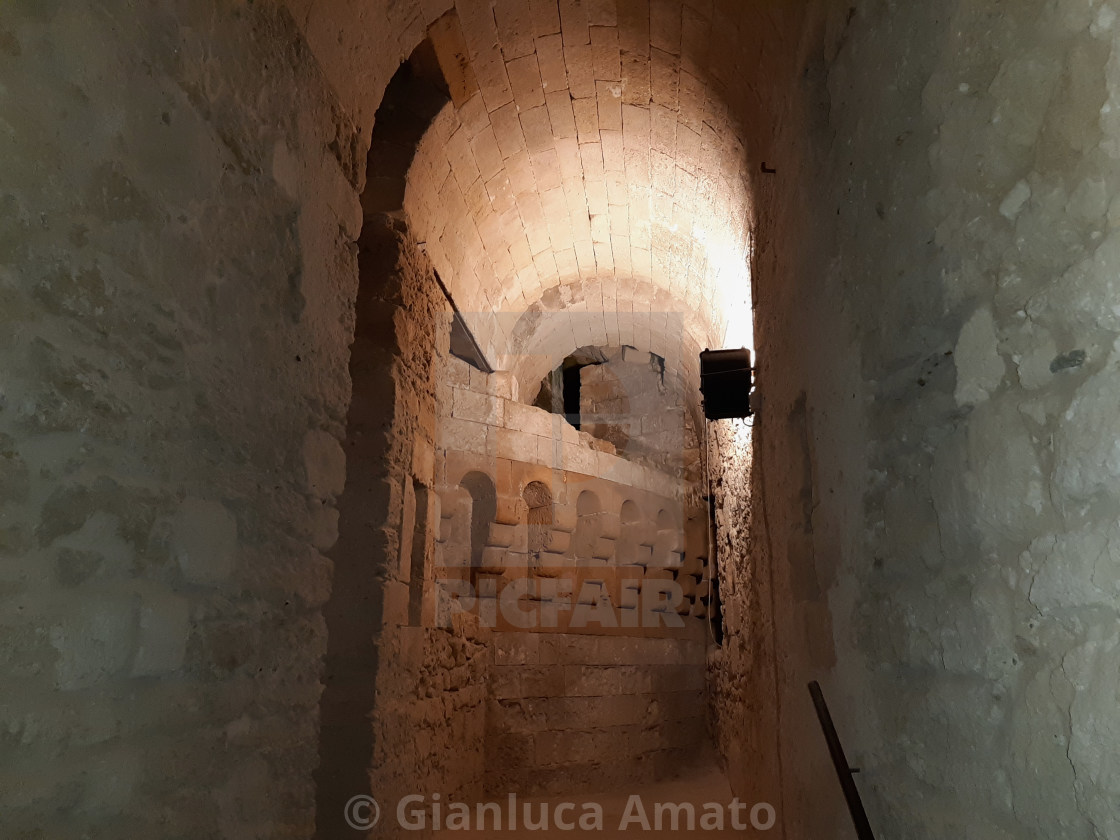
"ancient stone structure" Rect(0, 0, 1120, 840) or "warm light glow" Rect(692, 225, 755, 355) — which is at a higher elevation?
"warm light glow" Rect(692, 225, 755, 355)

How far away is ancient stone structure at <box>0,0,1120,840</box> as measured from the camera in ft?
3.50

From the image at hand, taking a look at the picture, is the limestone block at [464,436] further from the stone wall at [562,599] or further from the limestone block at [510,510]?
the limestone block at [510,510]

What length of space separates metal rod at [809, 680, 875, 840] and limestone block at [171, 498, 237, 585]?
1.40m

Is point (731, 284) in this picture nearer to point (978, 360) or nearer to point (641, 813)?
point (978, 360)

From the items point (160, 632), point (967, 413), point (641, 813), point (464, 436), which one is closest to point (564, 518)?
point (464, 436)

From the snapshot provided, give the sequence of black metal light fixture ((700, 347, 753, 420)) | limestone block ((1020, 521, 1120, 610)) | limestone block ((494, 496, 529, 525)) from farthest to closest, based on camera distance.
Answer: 1. limestone block ((494, 496, 529, 525))
2. black metal light fixture ((700, 347, 753, 420))
3. limestone block ((1020, 521, 1120, 610))

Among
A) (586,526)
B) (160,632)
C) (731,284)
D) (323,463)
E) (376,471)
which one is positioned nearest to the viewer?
(160,632)

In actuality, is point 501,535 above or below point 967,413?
above

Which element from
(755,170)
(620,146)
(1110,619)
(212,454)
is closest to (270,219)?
(212,454)

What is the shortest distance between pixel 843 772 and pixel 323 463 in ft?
Answer: 4.83

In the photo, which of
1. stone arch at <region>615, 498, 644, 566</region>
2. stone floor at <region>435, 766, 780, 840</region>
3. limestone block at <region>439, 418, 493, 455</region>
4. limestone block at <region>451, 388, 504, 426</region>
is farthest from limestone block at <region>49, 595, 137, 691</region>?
stone arch at <region>615, 498, 644, 566</region>

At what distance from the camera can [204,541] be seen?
150 cm

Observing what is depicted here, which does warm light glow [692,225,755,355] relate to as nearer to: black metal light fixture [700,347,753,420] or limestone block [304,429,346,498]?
black metal light fixture [700,347,753,420]

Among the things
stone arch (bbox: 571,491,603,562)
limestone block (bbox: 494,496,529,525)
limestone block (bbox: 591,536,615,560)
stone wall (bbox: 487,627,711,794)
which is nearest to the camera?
stone wall (bbox: 487,627,711,794)
